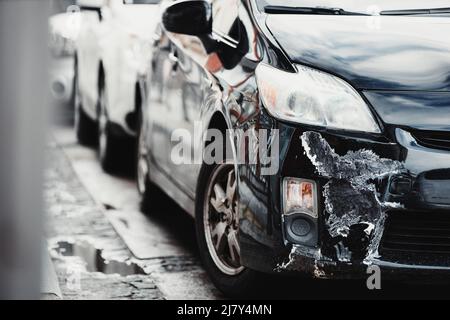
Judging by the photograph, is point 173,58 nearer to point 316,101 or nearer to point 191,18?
point 191,18

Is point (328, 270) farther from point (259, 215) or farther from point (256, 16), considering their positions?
point (256, 16)

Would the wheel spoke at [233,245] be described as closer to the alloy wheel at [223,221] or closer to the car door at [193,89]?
the alloy wheel at [223,221]

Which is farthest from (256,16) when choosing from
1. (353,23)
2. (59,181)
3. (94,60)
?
(94,60)

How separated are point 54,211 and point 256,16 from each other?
2688 mm

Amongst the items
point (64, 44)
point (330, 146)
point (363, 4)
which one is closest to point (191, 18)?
point (363, 4)

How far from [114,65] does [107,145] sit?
695 mm

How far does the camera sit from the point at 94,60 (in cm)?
870

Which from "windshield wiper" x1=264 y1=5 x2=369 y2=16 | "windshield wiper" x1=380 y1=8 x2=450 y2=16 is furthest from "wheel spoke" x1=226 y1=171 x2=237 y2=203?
"windshield wiper" x1=380 y1=8 x2=450 y2=16

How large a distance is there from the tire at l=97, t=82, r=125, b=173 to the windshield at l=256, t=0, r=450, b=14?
3312mm

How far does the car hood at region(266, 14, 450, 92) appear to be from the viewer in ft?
13.9

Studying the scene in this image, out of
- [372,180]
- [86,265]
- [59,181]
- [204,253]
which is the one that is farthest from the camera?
[59,181]

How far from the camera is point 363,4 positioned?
496 centimetres

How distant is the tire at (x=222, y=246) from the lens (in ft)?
15.0

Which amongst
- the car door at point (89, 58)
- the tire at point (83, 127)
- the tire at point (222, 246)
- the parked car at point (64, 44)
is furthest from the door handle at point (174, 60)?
the parked car at point (64, 44)
